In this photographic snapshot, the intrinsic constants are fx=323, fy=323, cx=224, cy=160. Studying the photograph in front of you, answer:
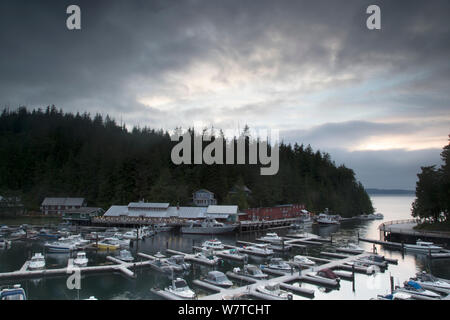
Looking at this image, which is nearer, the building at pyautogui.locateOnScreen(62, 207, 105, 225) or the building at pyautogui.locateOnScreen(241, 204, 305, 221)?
the building at pyautogui.locateOnScreen(62, 207, 105, 225)

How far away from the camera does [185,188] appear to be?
267ft

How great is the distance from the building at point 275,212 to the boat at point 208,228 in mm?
9548

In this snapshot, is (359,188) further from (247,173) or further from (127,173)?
(127,173)

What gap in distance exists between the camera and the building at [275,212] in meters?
71.8

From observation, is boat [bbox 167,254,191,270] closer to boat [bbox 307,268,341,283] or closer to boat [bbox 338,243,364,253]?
boat [bbox 307,268,341,283]

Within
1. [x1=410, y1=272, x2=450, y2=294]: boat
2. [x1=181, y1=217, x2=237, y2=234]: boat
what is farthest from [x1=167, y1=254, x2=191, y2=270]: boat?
[x1=181, y1=217, x2=237, y2=234]: boat

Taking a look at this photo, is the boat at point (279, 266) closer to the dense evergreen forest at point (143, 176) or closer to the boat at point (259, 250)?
the boat at point (259, 250)

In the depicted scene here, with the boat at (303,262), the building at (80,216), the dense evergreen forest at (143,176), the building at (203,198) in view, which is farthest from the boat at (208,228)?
the boat at (303,262)

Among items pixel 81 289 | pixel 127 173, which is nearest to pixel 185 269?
pixel 81 289

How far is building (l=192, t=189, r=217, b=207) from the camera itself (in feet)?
268

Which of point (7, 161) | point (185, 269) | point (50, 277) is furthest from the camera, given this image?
point (7, 161)

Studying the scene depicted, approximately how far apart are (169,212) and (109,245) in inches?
1041

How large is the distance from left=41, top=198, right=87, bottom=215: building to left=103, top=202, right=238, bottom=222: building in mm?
15937
